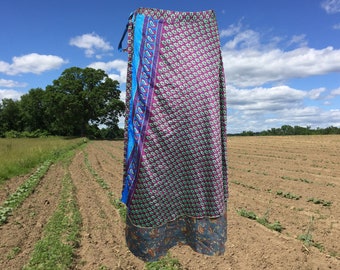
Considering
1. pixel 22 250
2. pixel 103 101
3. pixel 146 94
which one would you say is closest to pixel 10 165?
pixel 22 250

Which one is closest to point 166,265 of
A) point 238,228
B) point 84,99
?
point 238,228

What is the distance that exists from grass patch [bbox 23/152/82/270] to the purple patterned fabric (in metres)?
2.33

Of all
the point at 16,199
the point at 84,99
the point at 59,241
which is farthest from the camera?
the point at 84,99

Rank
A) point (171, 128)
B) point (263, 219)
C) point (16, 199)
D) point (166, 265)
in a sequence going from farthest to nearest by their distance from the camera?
point (16, 199) < point (263, 219) < point (166, 265) < point (171, 128)

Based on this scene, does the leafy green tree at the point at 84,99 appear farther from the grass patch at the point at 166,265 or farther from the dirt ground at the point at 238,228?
the grass patch at the point at 166,265

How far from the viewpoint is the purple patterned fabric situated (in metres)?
2.46

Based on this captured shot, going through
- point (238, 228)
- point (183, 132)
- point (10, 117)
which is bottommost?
point (238, 228)

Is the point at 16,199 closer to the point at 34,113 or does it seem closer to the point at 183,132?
the point at 183,132

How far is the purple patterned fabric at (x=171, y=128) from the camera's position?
2465 millimetres

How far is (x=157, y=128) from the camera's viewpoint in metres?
2.46

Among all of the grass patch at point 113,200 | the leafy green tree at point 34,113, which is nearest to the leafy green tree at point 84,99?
the leafy green tree at point 34,113

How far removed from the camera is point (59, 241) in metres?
5.09

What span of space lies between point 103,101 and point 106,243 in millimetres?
43454

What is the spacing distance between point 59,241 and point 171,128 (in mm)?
3529
